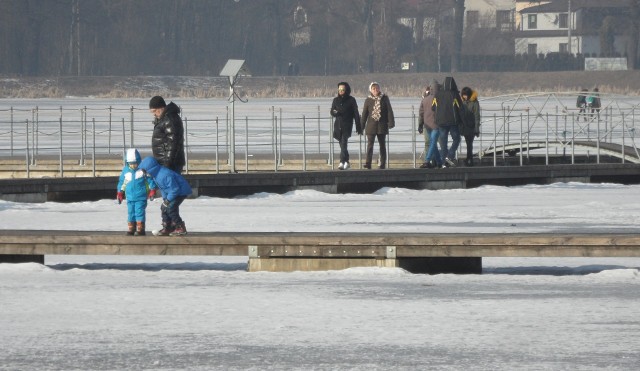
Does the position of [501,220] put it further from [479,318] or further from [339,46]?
[339,46]

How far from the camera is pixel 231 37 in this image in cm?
11694

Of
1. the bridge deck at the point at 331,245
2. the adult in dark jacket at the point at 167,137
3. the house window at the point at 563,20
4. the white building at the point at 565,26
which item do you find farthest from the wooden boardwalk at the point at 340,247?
the house window at the point at 563,20

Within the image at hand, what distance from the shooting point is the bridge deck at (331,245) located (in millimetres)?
13000

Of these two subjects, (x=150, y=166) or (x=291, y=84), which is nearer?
(x=150, y=166)

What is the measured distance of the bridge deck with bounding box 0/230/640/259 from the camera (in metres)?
13.0

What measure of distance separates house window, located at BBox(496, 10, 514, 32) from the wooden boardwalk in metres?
116

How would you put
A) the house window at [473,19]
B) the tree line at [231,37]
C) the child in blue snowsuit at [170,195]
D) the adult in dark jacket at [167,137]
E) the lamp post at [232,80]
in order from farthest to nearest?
the house window at [473,19] < the tree line at [231,37] < the lamp post at [232,80] < the adult in dark jacket at [167,137] < the child in blue snowsuit at [170,195]

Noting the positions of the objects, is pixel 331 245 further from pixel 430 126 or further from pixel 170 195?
pixel 430 126

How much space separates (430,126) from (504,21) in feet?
353

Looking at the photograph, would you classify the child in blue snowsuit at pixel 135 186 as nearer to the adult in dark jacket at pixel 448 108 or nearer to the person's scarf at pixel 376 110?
the person's scarf at pixel 376 110

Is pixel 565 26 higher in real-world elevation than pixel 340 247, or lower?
higher

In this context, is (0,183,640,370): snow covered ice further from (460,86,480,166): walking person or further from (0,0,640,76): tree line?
(0,0,640,76): tree line

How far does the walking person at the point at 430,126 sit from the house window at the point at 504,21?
4059 inches

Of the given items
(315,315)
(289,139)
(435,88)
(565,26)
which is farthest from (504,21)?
(315,315)
